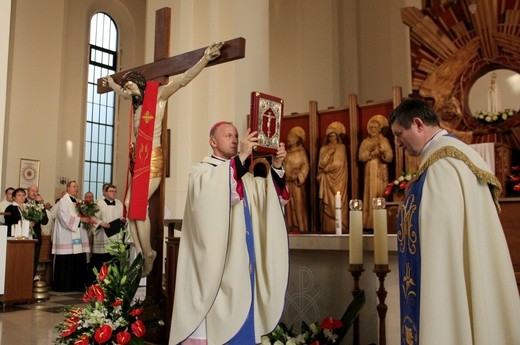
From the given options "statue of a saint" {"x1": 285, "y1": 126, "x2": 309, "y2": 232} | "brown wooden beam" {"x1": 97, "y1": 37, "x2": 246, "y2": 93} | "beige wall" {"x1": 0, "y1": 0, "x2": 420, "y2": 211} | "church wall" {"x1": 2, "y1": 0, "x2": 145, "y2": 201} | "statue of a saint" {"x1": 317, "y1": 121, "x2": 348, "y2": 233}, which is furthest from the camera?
"beige wall" {"x1": 0, "y1": 0, "x2": 420, "y2": 211}

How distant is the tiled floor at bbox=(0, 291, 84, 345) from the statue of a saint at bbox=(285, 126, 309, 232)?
3.70 m

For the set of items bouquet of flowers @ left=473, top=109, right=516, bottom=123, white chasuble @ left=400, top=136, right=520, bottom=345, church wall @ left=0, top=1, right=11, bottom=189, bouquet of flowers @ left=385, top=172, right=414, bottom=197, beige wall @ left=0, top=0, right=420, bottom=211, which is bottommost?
white chasuble @ left=400, top=136, right=520, bottom=345

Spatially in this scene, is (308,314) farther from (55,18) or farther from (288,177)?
(55,18)

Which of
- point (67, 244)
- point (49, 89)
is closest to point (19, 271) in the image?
point (67, 244)

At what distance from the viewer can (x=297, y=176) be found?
Answer: 8.90m

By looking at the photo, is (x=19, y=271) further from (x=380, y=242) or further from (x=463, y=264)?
(x=463, y=264)

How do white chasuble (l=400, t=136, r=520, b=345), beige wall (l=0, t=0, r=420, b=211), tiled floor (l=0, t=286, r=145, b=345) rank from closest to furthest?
white chasuble (l=400, t=136, r=520, b=345) → tiled floor (l=0, t=286, r=145, b=345) → beige wall (l=0, t=0, r=420, b=211)

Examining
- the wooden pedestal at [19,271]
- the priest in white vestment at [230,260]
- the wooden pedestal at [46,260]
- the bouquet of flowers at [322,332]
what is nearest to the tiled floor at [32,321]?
the wooden pedestal at [19,271]

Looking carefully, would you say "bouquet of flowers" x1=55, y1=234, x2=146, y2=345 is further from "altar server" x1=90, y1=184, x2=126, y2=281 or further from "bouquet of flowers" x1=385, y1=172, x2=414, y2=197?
"altar server" x1=90, y1=184, x2=126, y2=281

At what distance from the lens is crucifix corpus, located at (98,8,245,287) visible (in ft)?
13.9

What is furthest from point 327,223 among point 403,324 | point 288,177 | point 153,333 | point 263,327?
point 403,324

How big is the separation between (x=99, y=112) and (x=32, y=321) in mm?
8860

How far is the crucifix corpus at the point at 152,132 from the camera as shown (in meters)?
4.24

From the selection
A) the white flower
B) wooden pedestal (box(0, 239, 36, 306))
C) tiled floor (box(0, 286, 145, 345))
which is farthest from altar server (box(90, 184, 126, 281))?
the white flower
